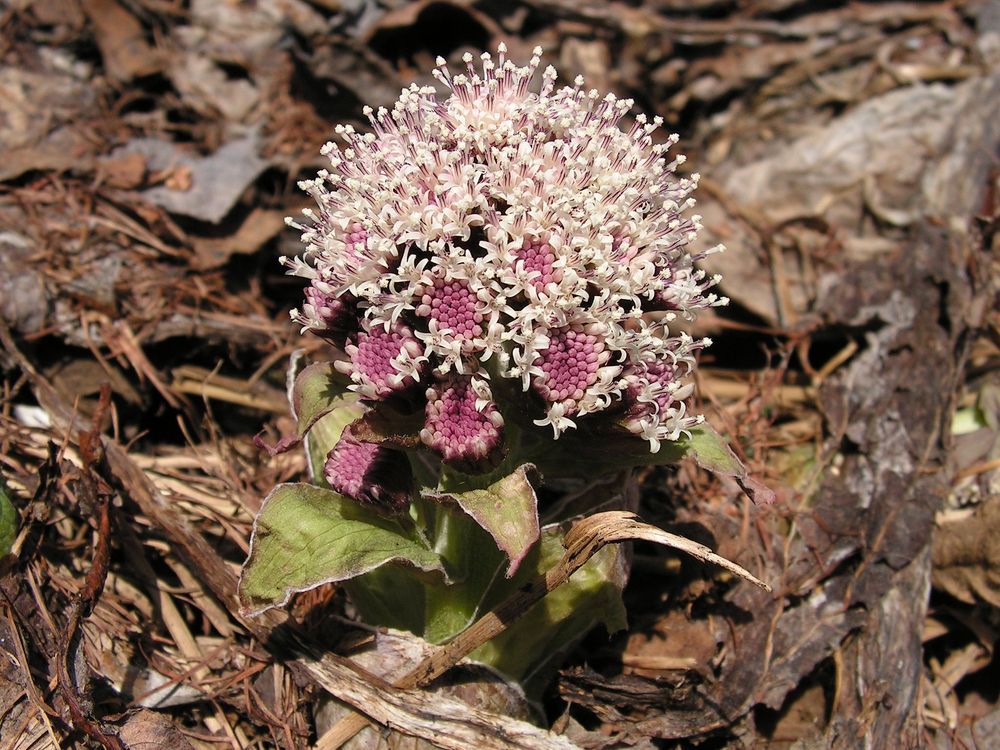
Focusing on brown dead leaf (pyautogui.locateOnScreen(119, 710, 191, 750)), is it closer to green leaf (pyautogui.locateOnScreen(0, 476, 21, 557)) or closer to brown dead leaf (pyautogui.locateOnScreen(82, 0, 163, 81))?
green leaf (pyautogui.locateOnScreen(0, 476, 21, 557))

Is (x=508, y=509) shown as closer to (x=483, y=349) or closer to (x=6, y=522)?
(x=483, y=349)

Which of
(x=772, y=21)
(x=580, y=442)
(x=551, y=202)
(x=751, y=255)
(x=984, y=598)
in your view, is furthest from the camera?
(x=772, y=21)

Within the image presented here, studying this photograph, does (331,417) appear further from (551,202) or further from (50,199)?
(50,199)

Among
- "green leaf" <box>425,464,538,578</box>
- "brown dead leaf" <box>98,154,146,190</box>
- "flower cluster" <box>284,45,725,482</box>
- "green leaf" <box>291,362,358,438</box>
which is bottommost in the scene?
"green leaf" <box>425,464,538,578</box>

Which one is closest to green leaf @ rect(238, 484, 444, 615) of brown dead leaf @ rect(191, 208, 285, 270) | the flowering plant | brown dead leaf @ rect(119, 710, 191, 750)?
the flowering plant

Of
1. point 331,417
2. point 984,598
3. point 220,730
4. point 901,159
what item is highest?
point 901,159

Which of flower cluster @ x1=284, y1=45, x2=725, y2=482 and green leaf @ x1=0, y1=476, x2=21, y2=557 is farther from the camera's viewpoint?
green leaf @ x1=0, y1=476, x2=21, y2=557

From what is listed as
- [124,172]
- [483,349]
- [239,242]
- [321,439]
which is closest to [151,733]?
[321,439]

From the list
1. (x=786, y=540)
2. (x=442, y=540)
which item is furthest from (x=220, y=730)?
(x=786, y=540)
